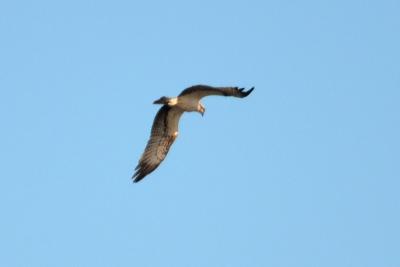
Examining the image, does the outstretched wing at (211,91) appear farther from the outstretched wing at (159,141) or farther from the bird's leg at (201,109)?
the outstretched wing at (159,141)

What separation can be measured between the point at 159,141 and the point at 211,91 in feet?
8.56

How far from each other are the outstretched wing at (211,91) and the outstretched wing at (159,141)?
146cm

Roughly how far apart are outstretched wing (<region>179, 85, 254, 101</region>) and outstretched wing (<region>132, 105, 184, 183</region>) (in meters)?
1.46

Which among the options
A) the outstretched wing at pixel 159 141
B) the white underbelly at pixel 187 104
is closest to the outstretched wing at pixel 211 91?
the white underbelly at pixel 187 104

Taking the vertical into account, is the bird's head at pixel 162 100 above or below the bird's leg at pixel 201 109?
below

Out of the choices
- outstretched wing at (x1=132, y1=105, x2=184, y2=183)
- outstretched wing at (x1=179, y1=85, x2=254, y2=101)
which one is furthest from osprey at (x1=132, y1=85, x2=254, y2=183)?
outstretched wing at (x1=179, y1=85, x2=254, y2=101)

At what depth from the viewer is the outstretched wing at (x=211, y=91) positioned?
70.7 ft

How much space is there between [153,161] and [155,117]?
1054 millimetres

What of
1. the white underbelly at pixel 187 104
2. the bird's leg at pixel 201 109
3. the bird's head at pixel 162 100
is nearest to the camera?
the bird's head at pixel 162 100

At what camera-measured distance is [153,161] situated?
78.2 ft

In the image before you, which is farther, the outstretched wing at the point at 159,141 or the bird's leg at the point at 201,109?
the outstretched wing at the point at 159,141

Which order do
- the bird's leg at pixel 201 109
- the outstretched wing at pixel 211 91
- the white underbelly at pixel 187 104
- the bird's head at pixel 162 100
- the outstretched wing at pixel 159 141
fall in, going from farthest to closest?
the outstretched wing at pixel 159 141 → the bird's leg at pixel 201 109 → the white underbelly at pixel 187 104 → the bird's head at pixel 162 100 → the outstretched wing at pixel 211 91

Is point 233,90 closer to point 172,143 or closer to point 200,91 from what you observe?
point 200,91

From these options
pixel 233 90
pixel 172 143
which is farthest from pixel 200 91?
pixel 172 143
